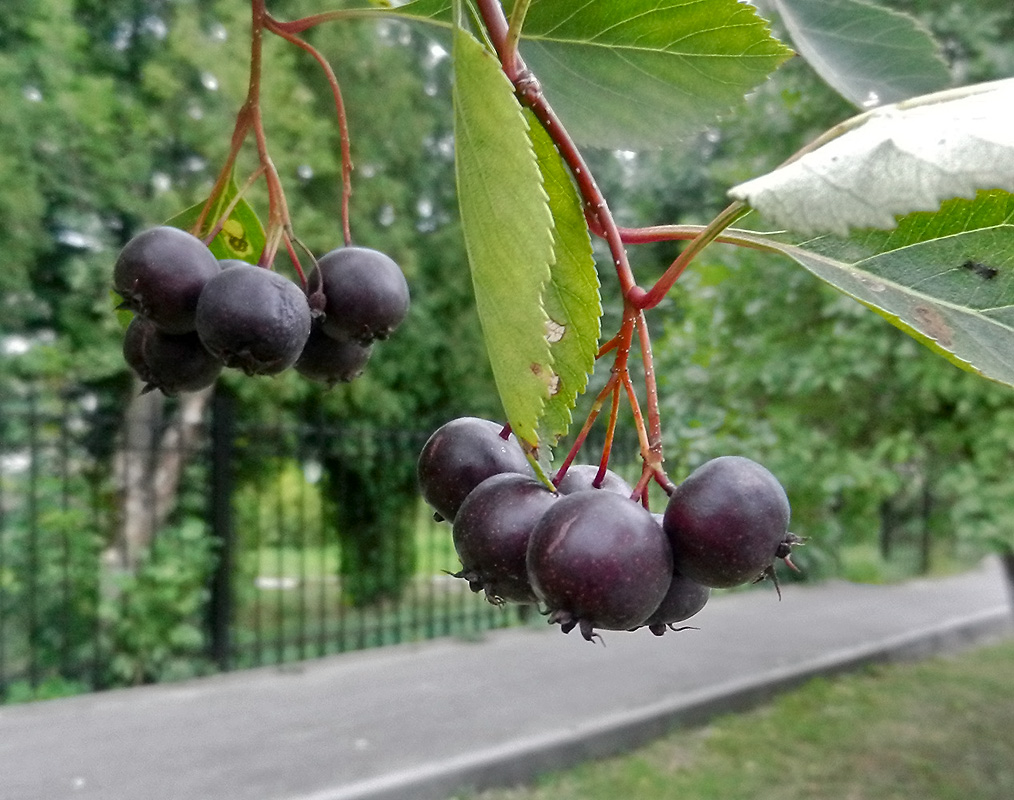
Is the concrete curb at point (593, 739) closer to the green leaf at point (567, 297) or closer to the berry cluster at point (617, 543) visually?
the berry cluster at point (617, 543)

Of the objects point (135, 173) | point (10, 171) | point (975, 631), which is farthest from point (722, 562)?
point (975, 631)

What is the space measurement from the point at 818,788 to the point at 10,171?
551 centimetres

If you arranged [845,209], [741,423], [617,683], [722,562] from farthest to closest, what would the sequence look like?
[617,683], [741,423], [722,562], [845,209]

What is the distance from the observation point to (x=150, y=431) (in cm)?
589

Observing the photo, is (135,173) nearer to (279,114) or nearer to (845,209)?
(279,114)

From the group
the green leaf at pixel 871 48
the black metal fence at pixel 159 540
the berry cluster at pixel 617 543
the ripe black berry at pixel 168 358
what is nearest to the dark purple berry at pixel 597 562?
the berry cluster at pixel 617 543

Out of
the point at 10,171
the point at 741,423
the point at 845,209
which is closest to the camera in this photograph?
the point at 845,209

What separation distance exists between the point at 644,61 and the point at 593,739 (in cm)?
432

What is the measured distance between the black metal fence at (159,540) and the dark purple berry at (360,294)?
4154 millimetres

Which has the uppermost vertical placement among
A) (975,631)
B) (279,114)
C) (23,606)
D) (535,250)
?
(279,114)

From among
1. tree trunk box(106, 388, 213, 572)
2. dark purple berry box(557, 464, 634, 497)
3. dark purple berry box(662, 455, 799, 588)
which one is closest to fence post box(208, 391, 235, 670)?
tree trunk box(106, 388, 213, 572)

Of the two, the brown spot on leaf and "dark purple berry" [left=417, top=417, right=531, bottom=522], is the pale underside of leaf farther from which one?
"dark purple berry" [left=417, top=417, right=531, bottom=522]

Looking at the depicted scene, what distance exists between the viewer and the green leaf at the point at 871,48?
107 centimetres

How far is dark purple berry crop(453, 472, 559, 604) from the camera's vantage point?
644 millimetres
